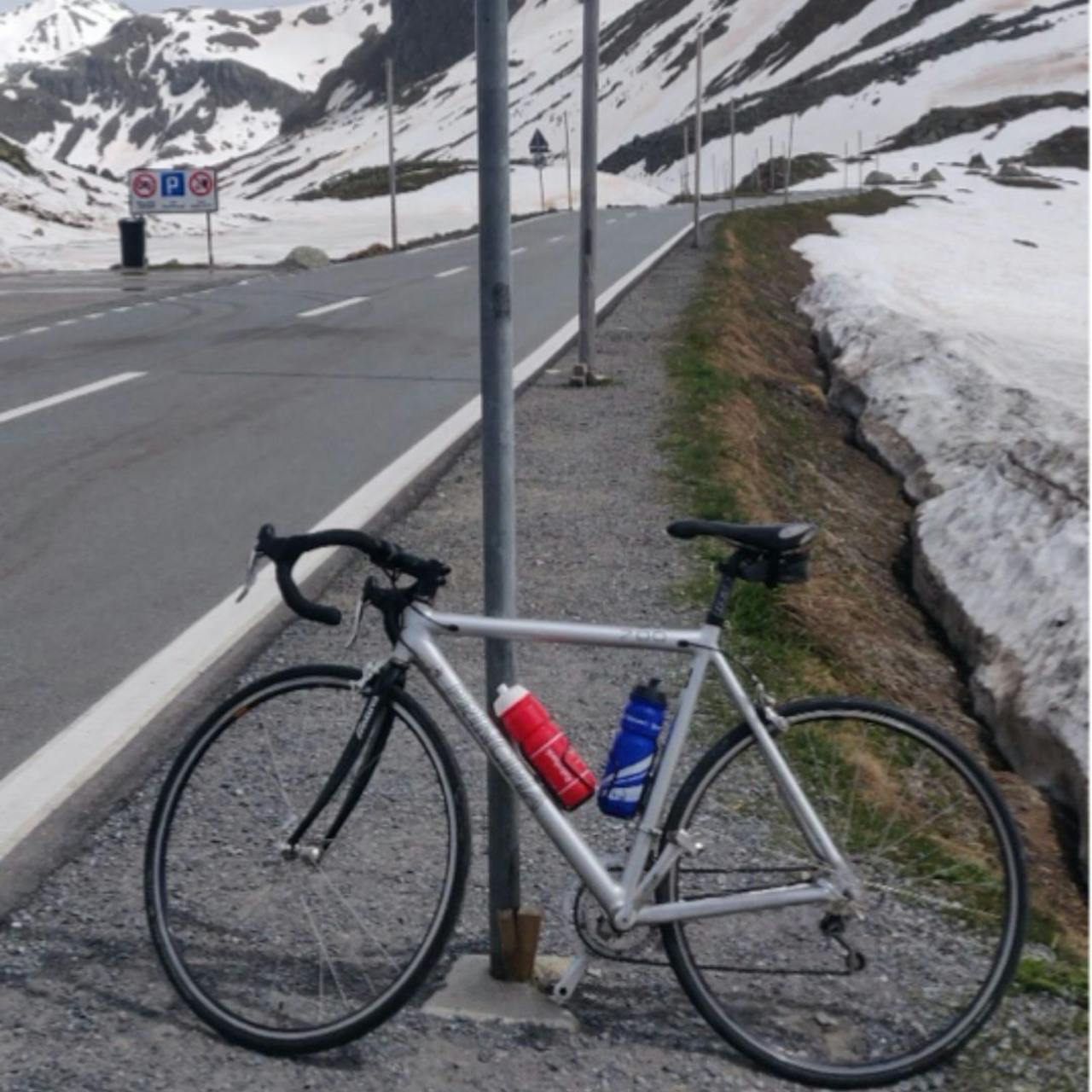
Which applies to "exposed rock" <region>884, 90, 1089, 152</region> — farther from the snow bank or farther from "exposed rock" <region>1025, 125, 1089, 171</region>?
the snow bank

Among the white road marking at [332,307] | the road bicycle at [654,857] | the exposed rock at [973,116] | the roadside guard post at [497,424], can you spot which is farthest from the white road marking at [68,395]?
the exposed rock at [973,116]

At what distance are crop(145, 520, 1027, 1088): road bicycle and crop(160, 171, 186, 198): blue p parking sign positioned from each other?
109 feet

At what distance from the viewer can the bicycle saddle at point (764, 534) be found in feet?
11.4

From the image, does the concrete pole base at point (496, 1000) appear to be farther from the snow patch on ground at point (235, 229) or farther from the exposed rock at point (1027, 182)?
the exposed rock at point (1027, 182)

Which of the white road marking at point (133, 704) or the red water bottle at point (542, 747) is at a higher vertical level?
the red water bottle at point (542, 747)

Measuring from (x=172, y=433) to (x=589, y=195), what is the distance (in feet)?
14.5

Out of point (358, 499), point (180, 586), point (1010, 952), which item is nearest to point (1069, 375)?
point (358, 499)

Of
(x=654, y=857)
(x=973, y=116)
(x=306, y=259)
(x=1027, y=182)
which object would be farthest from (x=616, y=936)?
(x=973, y=116)

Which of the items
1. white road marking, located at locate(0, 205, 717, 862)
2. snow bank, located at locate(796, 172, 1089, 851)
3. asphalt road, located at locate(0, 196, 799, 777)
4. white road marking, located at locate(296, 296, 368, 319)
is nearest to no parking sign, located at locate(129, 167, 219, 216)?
asphalt road, located at locate(0, 196, 799, 777)

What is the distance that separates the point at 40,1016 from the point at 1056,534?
645cm

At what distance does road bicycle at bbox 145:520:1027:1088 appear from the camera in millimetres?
3502

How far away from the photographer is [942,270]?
3131 cm

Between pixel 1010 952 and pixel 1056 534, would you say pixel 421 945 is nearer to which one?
pixel 1010 952

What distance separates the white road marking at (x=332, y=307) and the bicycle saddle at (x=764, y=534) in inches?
653
